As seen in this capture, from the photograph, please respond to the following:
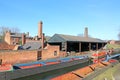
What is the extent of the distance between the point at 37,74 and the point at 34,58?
38.4 ft

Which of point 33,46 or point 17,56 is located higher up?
point 33,46

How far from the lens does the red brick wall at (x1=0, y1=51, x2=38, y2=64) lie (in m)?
27.9

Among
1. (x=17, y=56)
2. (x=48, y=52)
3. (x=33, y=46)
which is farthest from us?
(x=33, y=46)

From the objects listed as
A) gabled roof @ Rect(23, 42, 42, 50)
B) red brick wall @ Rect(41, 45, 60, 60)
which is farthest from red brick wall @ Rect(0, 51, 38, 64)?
gabled roof @ Rect(23, 42, 42, 50)

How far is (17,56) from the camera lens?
30.1m

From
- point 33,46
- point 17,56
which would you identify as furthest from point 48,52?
point 17,56

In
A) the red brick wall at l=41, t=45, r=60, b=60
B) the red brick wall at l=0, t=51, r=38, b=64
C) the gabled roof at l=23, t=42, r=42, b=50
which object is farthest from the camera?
the gabled roof at l=23, t=42, r=42, b=50

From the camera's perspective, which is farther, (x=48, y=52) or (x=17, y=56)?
(x=48, y=52)

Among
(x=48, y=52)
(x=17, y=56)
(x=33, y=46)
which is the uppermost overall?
(x=33, y=46)

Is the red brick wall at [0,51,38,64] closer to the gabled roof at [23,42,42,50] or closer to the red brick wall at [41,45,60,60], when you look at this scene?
the red brick wall at [41,45,60,60]

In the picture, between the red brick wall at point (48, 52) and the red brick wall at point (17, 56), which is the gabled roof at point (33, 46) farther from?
the red brick wall at point (17, 56)

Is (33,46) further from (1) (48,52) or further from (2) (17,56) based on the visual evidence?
(2) (17,56)

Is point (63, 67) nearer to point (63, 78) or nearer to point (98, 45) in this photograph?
point (63, 78)

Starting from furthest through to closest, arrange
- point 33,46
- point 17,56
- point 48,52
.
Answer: point 33,46 → point 48,52 → point 17,56
